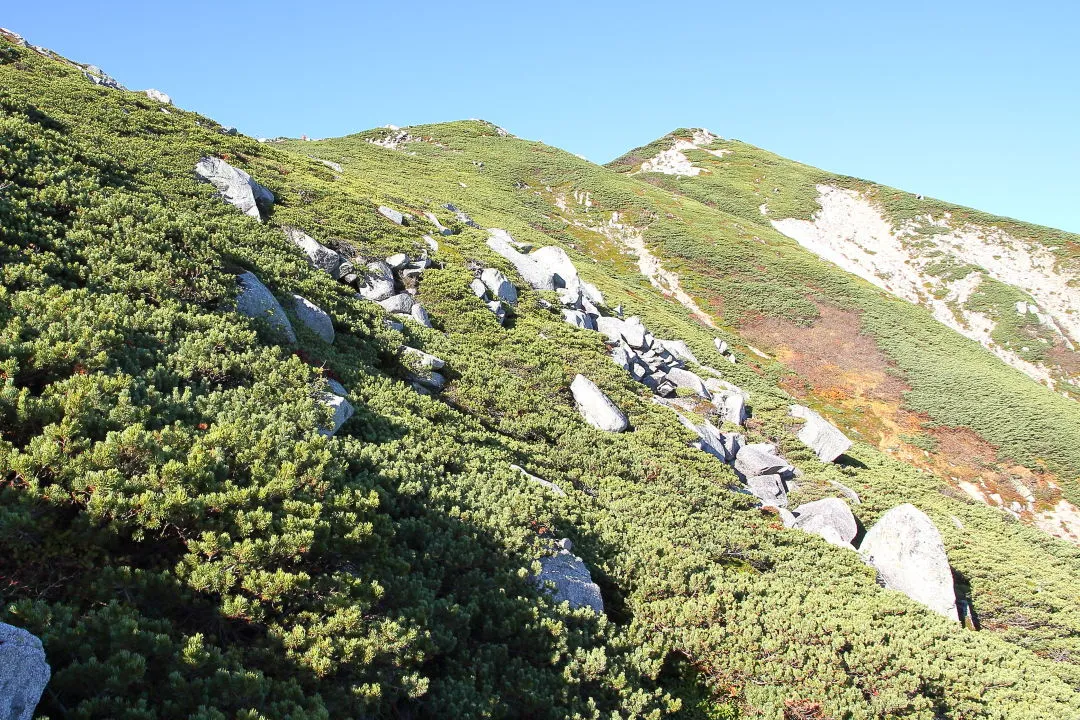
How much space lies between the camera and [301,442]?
677cm

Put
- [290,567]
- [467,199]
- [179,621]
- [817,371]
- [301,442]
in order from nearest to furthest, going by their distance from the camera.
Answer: [179,621]
[290,567]
[301,442]
[817,371]
[467,199]

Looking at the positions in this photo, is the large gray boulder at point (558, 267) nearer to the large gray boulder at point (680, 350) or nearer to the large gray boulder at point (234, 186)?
the large gray boulder at point (680, 350)

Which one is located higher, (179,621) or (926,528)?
(179,621)

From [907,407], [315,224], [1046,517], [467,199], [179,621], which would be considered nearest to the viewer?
[179,621]

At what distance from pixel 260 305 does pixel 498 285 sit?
12348 mm

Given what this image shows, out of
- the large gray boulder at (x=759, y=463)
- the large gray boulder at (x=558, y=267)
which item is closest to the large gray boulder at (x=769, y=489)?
the large gray boulder at (x=759, y=463)

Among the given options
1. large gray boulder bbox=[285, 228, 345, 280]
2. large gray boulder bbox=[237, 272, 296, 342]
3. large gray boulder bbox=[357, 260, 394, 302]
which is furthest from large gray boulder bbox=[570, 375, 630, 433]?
large gray boulder bbox=[285, 228, 345, 280]

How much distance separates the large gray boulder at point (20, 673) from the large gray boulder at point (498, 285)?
63.1 ft

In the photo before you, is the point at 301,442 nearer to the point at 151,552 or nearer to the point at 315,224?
the point at 151,552

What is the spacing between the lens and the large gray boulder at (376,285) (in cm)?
1861

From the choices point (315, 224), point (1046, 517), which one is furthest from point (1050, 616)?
point (315, 224)

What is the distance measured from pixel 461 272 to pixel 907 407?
35607mm

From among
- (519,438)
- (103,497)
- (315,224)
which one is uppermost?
(315,224)

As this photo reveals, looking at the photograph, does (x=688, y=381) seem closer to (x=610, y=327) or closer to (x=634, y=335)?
(x=634, y=335)
